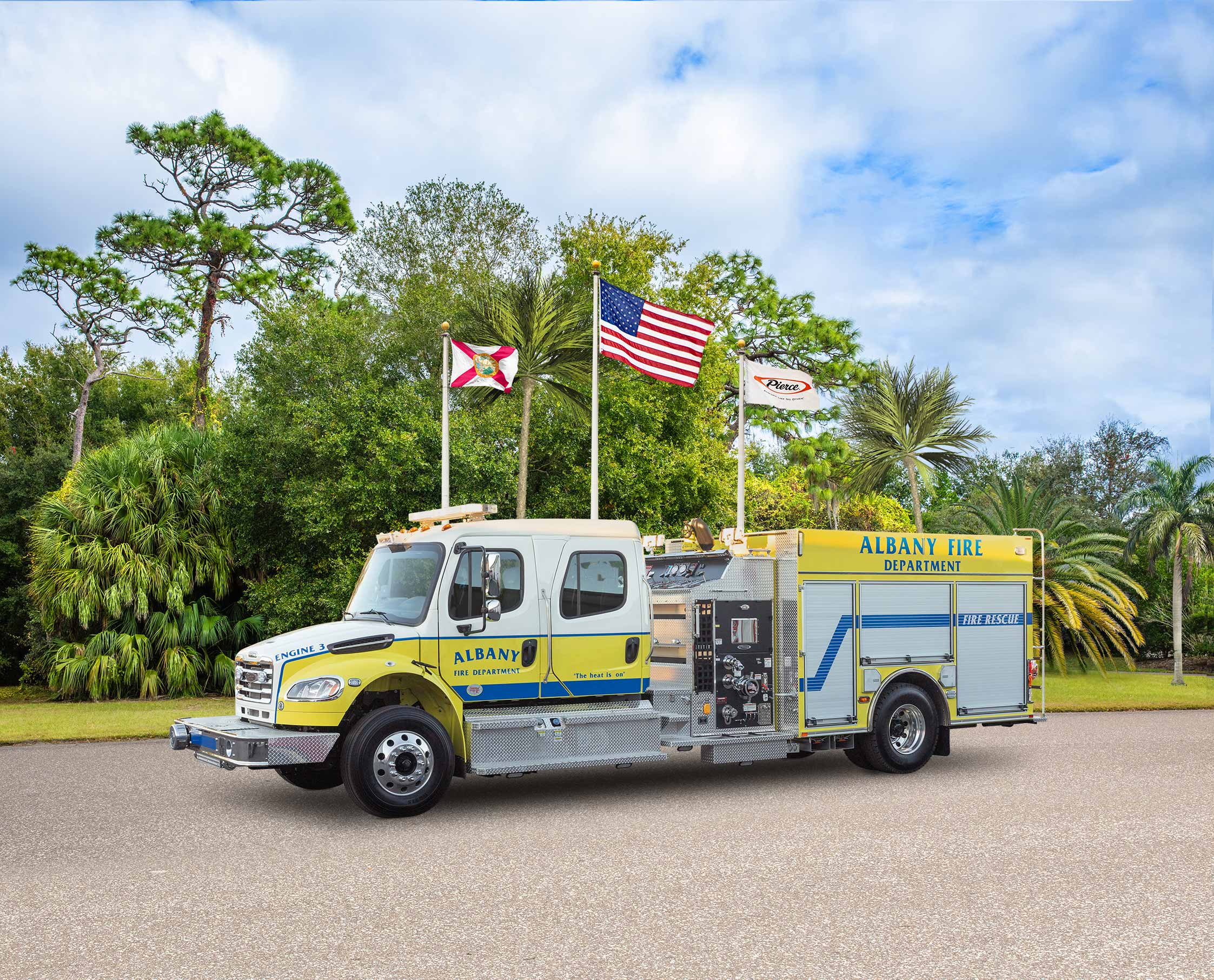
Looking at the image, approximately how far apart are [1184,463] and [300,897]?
81.0 ft

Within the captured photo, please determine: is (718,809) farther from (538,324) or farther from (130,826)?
(538,324)

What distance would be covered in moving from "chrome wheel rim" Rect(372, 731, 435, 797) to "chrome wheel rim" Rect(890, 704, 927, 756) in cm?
521

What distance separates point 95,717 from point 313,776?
332 inches

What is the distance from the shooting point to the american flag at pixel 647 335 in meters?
17.0

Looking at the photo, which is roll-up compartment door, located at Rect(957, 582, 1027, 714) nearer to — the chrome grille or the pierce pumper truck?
the pierce pumper truck

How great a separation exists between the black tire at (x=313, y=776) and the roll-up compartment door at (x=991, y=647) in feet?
21.9

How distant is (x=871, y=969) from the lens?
5438 millimetres

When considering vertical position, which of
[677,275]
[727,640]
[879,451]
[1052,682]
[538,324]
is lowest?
[1052,682]

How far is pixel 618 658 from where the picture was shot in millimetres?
10383

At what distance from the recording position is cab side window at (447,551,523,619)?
9.73m

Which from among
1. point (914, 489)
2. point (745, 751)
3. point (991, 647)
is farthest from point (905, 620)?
point (914, 489)

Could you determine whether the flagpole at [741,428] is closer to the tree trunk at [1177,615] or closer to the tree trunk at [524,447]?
the tree trunk at [524,447]

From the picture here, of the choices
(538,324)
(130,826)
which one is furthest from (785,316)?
(130,826)

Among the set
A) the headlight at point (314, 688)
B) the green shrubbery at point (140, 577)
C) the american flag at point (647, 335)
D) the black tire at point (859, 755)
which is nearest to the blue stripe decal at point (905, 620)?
the black tire at point (859, 755)
